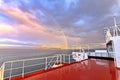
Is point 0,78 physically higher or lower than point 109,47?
lower

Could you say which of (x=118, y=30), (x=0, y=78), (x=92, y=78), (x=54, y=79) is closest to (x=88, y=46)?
(x=118, y=30)

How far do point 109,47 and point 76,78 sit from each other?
216 inches

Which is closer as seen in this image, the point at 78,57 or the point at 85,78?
the point at 85,78

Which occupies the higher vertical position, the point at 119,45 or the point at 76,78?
the point at 119,45

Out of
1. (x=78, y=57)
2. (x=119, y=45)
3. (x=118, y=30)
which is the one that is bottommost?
(x=78, y=57)

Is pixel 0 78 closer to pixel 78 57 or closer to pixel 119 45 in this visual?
pixel 119 45

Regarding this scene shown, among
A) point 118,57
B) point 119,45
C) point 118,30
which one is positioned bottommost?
point 118,57

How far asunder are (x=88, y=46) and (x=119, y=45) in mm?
4261

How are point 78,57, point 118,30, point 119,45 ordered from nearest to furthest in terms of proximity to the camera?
point 119,45, point 118,30, point 78,57

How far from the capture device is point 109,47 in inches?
297

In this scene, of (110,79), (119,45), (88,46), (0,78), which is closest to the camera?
(0,78)

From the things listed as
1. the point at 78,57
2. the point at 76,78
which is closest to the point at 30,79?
the point at 76,78

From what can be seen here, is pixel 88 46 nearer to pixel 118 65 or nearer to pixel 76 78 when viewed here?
pixel 118 65

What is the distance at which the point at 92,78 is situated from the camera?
10.4 feet
